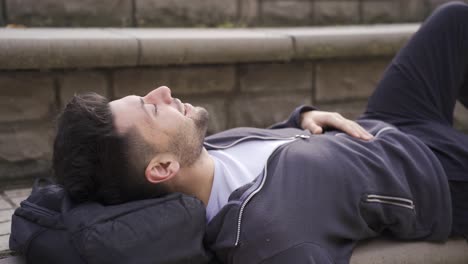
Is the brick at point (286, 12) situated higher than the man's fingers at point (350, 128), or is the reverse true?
the brick at point (286, 12)

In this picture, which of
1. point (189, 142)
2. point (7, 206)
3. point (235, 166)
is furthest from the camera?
point (7, 206)

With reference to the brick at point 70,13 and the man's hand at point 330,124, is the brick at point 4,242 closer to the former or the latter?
the man's hand at point 330,124

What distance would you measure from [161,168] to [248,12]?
7.33 feet

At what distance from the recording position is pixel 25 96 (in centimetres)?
278

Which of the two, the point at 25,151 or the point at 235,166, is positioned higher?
the point at 235,166

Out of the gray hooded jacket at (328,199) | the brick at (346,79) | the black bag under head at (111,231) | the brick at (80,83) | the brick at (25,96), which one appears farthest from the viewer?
the brick at (346,79)

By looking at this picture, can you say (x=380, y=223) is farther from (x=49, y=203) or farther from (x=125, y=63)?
(x=125, y=63)

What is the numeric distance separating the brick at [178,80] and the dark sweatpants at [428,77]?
0.87 meters

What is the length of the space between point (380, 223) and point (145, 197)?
0.80 metres

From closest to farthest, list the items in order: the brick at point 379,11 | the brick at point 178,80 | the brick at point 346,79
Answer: the brick at point 178,80, the brick at point 346,79, the brick at point 379,11

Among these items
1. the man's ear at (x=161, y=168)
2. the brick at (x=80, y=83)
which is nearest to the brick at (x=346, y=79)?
the brick at (x=80, y=83)

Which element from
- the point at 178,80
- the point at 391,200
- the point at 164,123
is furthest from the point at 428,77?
the point at 164,123

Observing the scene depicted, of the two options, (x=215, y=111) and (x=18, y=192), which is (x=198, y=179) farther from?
(x=215, y=111)

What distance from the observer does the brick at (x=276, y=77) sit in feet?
11.0
